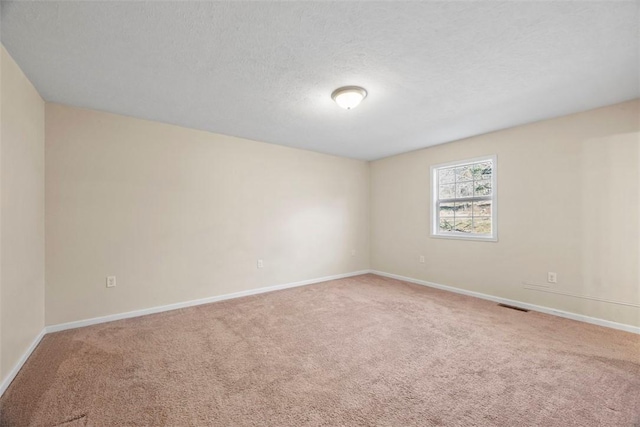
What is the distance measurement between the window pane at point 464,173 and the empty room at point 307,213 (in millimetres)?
34

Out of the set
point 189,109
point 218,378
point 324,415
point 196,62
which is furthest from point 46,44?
point 324,415

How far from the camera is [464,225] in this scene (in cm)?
415

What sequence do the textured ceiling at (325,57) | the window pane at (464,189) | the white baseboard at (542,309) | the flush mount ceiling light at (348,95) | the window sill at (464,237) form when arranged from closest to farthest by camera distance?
the textured ceiling at (325,57)
the flush mount ceiling light at (348,95)
the white baseboard at (542,309)
the window sill at (464,237)
the window pane at (464,189)

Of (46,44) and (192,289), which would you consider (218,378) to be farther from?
(46,44)

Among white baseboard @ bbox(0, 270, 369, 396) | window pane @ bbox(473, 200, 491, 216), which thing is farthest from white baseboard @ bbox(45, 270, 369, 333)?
window pane @ bbox(473, 200, 491, 216)

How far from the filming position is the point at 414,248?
470 cm

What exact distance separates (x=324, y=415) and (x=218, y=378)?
0.84 meters

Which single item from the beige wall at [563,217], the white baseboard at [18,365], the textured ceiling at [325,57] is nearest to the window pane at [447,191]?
the beige wall at [563,217]

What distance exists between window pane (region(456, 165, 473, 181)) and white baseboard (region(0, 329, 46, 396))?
517cm

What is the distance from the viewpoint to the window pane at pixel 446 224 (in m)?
4.32

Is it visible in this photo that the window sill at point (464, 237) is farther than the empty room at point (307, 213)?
Yes

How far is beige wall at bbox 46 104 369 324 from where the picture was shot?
2.80m

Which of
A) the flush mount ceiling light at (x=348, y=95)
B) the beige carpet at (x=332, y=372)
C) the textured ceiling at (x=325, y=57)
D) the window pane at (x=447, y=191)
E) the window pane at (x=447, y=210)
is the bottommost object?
the beige carpet at (x=332, y=372)

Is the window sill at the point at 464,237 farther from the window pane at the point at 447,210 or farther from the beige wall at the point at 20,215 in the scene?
the beige wall at the point at 20,215
